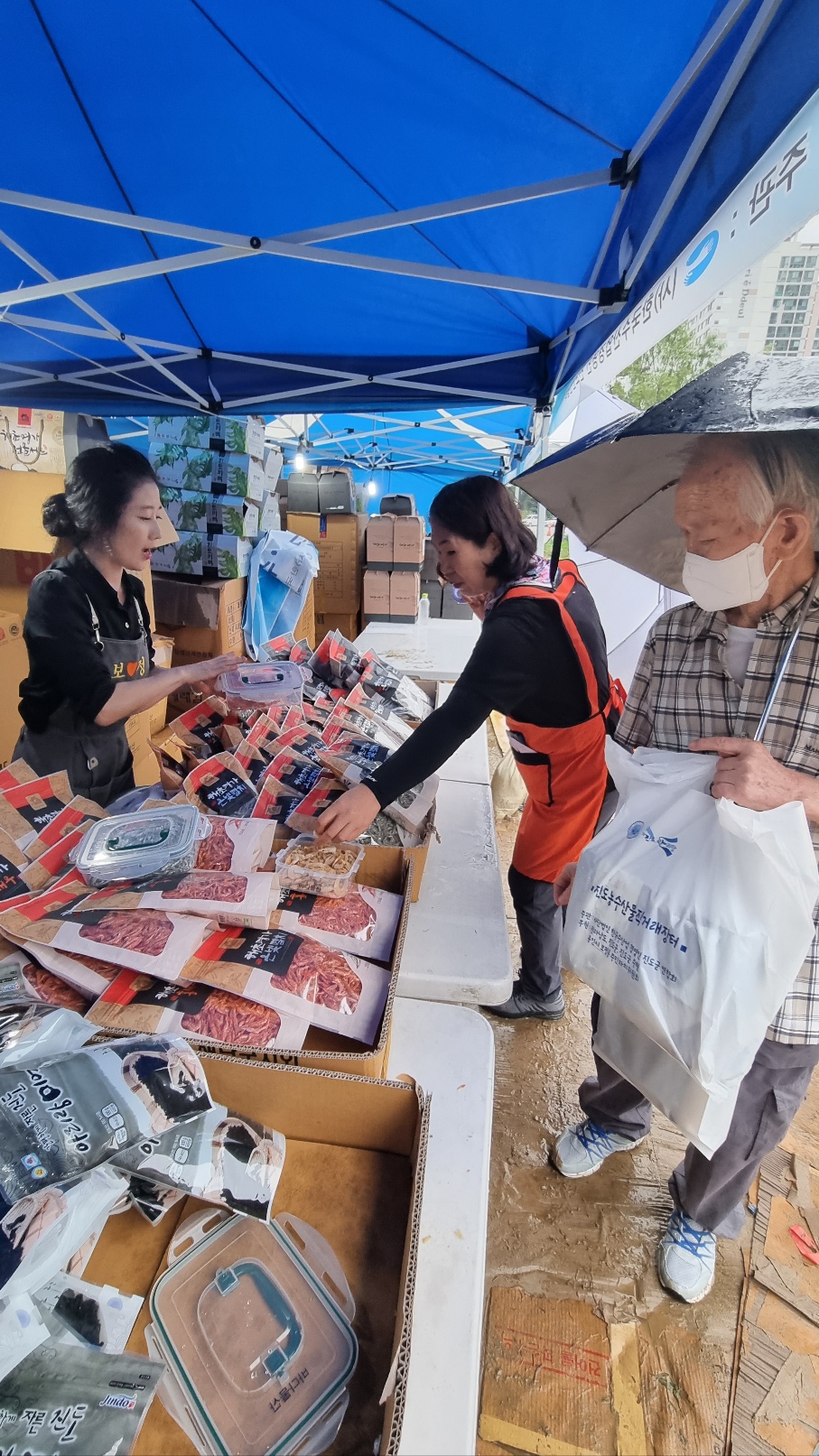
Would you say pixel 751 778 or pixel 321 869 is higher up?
pixel 751 778

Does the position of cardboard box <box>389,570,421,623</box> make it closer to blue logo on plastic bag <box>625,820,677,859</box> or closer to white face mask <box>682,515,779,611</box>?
white face mask <box>682,515,779,611</box>

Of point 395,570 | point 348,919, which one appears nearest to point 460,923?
point 348,919

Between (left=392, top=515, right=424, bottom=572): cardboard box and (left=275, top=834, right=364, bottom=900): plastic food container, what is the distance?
487 centimetres

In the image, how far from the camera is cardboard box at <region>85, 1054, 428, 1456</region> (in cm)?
57

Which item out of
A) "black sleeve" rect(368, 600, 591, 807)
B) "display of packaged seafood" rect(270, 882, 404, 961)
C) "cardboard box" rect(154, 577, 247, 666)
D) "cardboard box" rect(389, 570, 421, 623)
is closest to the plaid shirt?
"black sleeve" rect(368, 600, 591, 807)

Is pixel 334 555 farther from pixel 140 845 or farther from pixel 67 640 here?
pixel 140 845

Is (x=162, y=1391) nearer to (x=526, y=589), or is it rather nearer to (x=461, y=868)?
(x=461, y=868)

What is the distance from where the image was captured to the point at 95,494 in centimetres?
157

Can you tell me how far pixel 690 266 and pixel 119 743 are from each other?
195 cm

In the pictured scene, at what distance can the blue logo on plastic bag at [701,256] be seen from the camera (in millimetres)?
1145

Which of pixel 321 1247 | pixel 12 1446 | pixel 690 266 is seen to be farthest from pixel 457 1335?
pixel 690 266

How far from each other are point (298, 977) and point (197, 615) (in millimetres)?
2682

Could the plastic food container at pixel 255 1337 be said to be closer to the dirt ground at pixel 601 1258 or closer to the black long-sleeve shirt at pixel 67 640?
the dirt ground at pixel 601 1258

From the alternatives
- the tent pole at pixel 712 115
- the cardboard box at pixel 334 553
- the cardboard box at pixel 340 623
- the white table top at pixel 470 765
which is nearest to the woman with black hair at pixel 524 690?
the white table top at pixel 470 765
